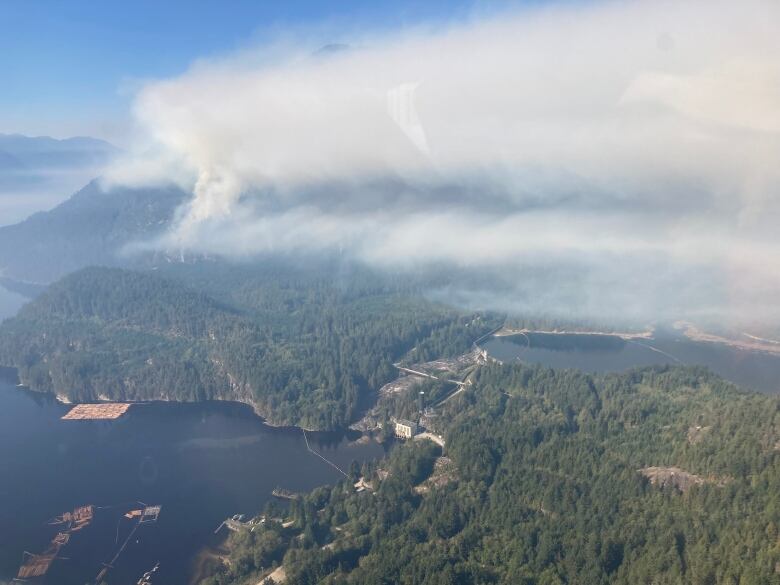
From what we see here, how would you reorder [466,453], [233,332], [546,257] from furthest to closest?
[546,257]
[233,332]
[466,453]

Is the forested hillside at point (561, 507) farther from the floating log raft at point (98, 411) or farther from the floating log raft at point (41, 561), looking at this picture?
the floating log raft at point (98, 411)

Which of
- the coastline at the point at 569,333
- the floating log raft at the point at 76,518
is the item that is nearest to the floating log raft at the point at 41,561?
the floating log raft at the point at 76,518

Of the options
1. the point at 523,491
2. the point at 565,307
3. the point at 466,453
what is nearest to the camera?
the point at 523,491

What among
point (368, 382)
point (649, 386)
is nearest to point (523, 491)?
point (649, 386)

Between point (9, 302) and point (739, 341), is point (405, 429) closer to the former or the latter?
point (739, 341)

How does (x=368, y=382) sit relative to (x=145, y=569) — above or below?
above

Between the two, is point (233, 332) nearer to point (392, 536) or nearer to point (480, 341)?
point (480, 341)

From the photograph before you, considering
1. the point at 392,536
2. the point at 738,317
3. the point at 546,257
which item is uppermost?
the point at 546,257
